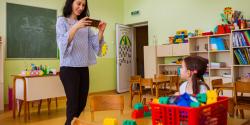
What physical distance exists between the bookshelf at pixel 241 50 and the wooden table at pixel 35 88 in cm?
361

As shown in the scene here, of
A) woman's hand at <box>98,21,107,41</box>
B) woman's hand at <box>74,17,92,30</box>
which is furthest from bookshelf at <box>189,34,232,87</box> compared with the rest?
woman's hand at <box>74,17,92,30</box>

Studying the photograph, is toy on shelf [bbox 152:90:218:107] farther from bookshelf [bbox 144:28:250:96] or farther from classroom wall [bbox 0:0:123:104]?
classroom wall [bbox 0:0:123:104]

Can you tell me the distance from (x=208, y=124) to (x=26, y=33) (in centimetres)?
534

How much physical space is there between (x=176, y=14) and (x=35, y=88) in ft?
13.7

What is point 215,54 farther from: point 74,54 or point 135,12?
point 74,54

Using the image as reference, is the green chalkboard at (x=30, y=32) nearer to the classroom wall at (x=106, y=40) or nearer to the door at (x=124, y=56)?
the classroom wall at (x=106, y=40)

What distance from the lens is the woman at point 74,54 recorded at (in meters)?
1.60

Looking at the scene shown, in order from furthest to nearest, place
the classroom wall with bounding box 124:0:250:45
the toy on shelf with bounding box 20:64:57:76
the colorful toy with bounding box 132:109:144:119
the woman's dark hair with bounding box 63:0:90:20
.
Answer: the classroom wall with bounding box 124:0:250:45, the toy on shelf with bounding box 20:64:57:76, the woman's dark hair with bounding box 63:0:90:20, the colorful toy with bounding box 132:109:144:119

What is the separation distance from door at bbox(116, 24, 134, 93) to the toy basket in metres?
6.41

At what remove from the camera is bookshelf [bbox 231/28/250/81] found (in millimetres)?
5016

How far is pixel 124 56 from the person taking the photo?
7.70 meters

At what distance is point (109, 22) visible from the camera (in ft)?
24.7

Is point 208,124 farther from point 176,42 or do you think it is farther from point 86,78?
point 176,42

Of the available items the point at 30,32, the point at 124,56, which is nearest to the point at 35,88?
the point at 30,32
